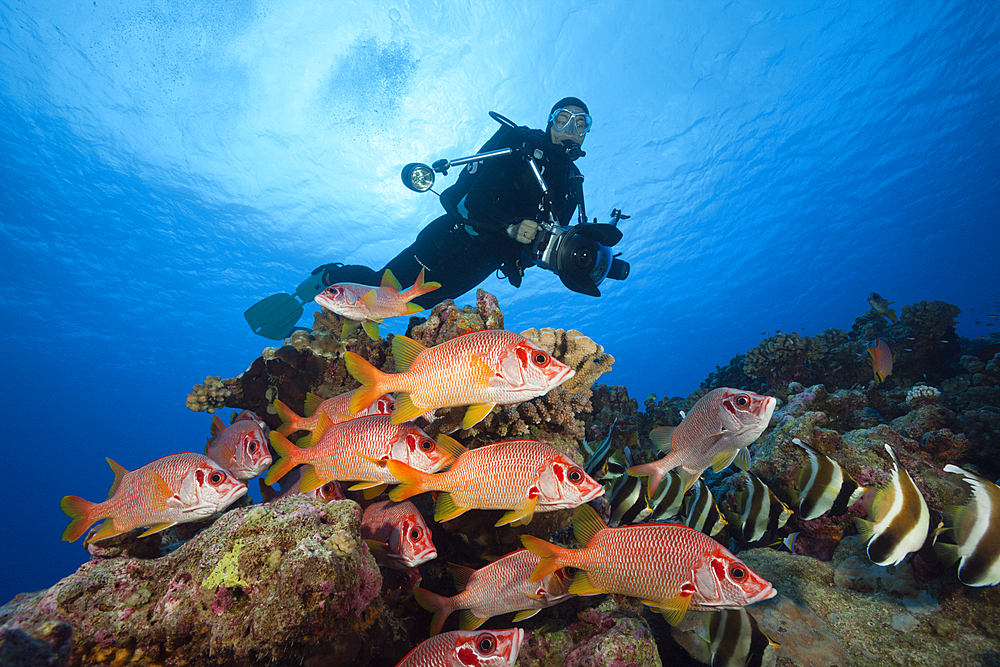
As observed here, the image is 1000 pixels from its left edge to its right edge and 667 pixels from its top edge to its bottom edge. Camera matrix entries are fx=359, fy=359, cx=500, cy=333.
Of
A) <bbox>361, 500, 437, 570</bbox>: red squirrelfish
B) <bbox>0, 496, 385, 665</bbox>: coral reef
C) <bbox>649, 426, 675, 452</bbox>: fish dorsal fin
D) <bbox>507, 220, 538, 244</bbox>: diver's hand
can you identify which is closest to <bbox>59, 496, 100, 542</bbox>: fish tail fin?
<bbox>0, 496, 385, 665</bbox>: coral reef

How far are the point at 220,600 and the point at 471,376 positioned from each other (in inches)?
58.3

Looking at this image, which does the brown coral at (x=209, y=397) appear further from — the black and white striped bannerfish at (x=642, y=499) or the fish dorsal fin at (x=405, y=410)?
the black and white striped bannerfish at (x=642, y=499)

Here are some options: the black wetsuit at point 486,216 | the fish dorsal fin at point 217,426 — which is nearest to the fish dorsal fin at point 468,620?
the fish dorsal fin at point 217,426

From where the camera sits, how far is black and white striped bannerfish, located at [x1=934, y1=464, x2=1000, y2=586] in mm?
2240

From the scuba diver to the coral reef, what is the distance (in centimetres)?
433

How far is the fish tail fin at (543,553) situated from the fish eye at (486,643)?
1.15 ft

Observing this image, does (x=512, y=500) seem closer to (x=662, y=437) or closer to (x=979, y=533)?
(x=662, y=437)

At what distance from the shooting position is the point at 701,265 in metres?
42.0

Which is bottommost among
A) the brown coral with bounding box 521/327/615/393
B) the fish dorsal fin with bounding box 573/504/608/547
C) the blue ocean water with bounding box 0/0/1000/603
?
the fish dorsal fin with bounding box 573/504/608/547

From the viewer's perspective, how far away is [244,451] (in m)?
3.13

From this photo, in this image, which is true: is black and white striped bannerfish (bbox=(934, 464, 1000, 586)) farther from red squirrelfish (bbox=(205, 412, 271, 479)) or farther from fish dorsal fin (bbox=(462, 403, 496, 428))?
red squirrelfish (bbox=(205, 412, 271, 479))

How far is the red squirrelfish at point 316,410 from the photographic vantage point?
9.77 ft

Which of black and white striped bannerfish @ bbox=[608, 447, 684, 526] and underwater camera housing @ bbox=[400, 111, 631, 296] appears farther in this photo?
underwater camera housing @ bbox=[400, 111, 631, 296]

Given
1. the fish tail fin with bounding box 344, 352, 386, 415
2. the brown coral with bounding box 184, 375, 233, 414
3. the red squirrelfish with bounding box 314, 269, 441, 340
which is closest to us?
the fish tail fin with bounding box 344, 352, 386, 415
